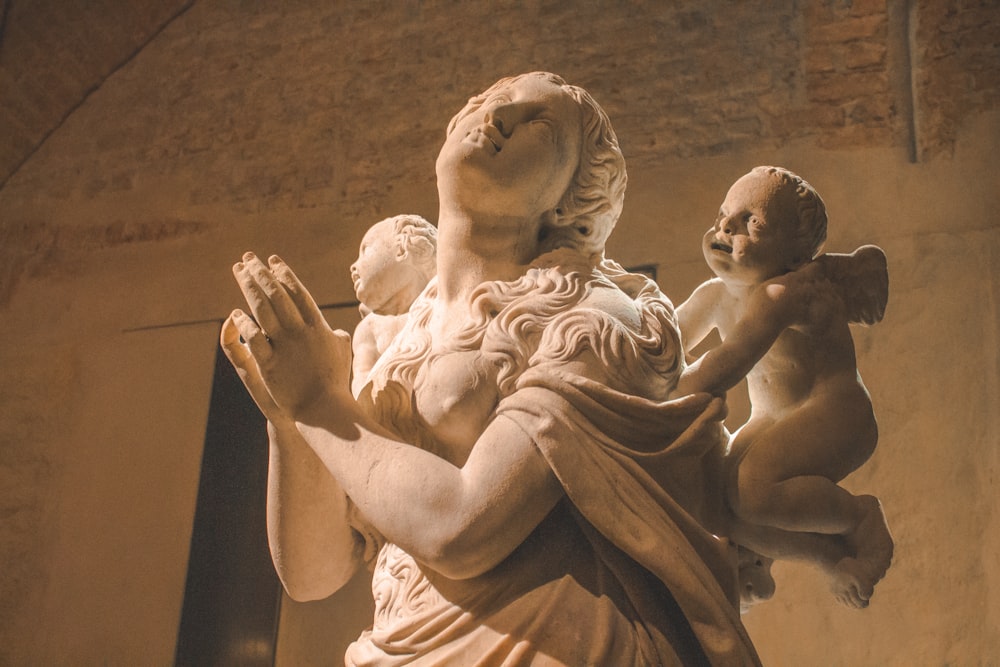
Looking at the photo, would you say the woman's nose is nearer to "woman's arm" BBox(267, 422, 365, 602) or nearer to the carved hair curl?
the carved hair curl

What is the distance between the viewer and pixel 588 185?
209 cm

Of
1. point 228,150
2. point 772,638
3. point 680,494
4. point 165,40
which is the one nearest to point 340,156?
point 228,150

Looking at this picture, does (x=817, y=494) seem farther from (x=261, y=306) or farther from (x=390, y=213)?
(x=390, y=213)

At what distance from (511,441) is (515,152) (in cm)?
58

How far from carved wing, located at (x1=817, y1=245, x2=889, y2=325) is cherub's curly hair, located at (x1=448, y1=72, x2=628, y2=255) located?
16.7 inches

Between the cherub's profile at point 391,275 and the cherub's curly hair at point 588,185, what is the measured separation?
0.36 m

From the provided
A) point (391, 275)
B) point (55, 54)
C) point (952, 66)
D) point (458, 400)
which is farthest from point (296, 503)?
point (55, 54)

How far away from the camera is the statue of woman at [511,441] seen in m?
1.68

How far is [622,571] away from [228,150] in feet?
14.7

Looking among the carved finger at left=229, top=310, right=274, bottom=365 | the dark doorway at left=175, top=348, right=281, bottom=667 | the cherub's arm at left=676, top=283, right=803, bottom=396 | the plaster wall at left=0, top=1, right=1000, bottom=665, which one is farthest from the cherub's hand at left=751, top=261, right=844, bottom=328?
the dark doorway at left=175, top=348, right=281, bottom=667

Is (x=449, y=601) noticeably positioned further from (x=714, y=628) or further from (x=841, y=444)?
(x=841, y=444)

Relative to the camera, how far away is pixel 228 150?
18.6 feet

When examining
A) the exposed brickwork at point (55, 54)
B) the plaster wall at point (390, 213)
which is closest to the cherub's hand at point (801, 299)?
the plaster wall at point (390, 213)

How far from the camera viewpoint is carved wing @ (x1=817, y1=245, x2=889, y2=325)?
2055 mm
